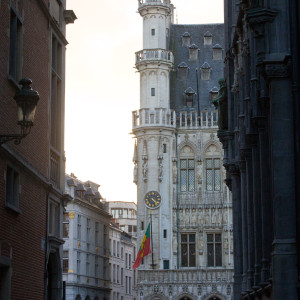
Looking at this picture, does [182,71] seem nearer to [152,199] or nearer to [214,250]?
[152,199]

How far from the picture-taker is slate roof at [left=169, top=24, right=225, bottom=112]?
7019 centimetres

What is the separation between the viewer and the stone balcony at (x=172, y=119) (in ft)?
217

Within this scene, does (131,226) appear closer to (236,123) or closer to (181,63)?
(181,63)

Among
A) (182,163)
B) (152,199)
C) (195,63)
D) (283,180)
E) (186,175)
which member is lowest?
(283,180)

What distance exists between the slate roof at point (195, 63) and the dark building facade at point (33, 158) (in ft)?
142

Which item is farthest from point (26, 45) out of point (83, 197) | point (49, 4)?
point (83, 197)

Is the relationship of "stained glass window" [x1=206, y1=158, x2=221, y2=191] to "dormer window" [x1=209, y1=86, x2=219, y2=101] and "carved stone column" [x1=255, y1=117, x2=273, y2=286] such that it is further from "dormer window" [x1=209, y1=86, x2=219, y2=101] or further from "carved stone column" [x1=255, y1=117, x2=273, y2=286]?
"carved stone column" [x1=255, y1=117, x2=273, y2=286]

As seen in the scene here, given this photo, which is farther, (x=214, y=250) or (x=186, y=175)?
(x=186, y=175)

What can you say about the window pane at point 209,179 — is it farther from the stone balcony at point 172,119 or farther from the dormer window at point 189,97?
the dormer window at point 189,97

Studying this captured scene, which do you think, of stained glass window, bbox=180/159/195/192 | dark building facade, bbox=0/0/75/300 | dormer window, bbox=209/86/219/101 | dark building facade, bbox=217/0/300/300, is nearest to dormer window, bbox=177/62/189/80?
dormer window, bbox=209/86/219/101

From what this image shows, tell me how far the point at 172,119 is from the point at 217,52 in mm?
8573

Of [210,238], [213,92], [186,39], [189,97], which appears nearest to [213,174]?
[210,238]

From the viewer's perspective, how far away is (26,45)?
21016mm

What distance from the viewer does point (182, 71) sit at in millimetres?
71062
